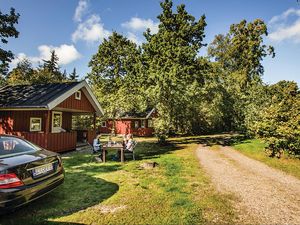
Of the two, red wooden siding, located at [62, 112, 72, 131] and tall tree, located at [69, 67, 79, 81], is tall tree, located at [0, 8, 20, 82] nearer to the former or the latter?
red wooden siding, located at [62, 112, 72, 131]

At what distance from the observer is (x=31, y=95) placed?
571 inches

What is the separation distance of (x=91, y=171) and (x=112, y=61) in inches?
1488

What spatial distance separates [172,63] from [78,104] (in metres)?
9.26

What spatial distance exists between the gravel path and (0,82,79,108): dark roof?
9862 millimetres

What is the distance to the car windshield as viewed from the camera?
5.23 meters

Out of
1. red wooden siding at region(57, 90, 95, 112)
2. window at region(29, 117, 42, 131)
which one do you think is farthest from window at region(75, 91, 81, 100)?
window at region(29, 117, 42, 131)

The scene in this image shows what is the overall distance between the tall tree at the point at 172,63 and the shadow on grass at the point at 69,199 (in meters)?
10.5

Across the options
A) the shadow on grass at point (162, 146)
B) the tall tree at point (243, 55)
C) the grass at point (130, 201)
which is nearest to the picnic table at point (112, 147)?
the shadow on grass at point (162, 146)

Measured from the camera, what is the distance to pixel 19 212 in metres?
4.92

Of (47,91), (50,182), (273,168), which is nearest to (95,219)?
(50,182)

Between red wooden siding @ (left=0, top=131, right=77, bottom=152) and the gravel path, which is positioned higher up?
red wooden siding @ (left=0, top=131, right=77, bottom=152)

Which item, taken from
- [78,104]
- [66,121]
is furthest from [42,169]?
[66,121]

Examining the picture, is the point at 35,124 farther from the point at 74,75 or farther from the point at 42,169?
the point at 74,75

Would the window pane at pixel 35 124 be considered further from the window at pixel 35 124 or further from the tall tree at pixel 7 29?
the tall tree at pixel 7 29
